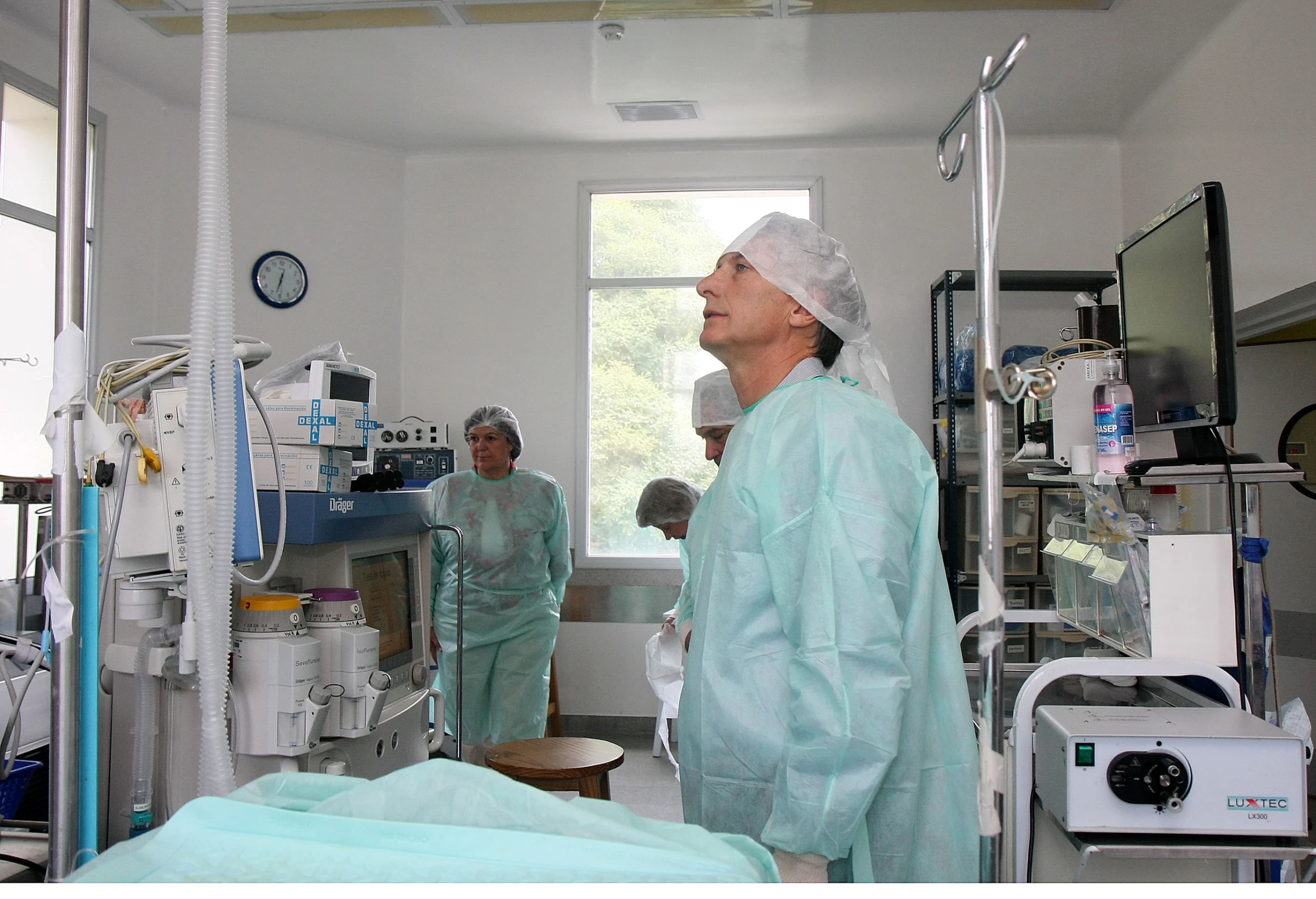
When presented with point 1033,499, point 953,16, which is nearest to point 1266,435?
point 1033,499

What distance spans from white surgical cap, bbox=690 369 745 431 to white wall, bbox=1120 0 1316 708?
182cm

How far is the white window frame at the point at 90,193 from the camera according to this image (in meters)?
3.26

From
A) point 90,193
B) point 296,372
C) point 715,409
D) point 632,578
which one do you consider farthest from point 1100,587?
point 90,193

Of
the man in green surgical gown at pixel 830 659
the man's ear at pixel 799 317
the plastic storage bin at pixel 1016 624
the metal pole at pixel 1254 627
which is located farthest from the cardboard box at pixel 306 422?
the plastic storage bin at pixel 1016 624

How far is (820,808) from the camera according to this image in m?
1.15

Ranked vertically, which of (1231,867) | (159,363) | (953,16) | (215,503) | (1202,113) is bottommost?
(1231,867)

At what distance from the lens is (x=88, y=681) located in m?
1.08

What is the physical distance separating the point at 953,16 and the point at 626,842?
3258 millimetres

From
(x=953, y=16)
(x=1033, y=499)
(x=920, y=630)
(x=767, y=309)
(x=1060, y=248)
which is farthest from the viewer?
(x=1060, y=248)

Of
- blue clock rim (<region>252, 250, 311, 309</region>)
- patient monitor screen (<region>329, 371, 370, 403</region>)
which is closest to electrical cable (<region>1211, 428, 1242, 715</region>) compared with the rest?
patient monitor screen (<region>329, 371, 370, 403</region>)

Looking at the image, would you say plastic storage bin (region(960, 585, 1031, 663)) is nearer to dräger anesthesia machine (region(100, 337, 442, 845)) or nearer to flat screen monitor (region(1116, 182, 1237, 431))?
flat screen monitor (region(1116, 182, 1237, 431))

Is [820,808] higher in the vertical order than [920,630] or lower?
lower

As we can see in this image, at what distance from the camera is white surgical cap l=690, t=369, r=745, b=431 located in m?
3.10

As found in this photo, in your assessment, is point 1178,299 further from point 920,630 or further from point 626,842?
point 626,842
